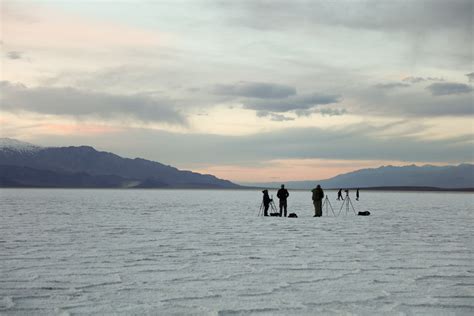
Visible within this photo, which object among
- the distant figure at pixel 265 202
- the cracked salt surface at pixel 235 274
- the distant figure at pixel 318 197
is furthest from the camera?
the distant figure at pixel 265 202

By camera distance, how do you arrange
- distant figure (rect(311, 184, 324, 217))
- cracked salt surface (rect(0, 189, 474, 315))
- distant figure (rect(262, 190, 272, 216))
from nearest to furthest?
cracked salt surface (rect(0, 189, 474, 315)), distant figure (rect(311, 184, 324, 217)), distant figure (rect(262, 190, 272, 216))

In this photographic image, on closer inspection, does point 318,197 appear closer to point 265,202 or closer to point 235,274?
point 265,202

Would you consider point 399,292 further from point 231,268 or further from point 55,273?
point 55,273

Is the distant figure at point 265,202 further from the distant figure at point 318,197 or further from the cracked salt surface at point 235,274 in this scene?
the cracked salt surface at point 235,274

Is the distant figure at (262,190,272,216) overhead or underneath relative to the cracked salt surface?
overhead

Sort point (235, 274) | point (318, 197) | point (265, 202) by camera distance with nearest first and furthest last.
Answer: point (235, 274) → point (318, 197) → point (265, 202)

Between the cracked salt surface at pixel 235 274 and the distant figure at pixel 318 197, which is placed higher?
the distant figure at pixel 318 197

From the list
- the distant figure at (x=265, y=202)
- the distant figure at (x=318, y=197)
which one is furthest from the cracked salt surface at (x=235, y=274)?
the distant figure at (x=265, y=202)

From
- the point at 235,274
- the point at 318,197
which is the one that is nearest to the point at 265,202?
the point at 318,197

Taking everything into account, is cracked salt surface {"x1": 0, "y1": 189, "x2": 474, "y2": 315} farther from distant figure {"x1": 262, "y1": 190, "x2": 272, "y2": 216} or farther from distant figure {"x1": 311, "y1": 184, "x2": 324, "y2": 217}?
distant figure {"x1": 262, "y1": 190, "x2": 272, "y2": 216}

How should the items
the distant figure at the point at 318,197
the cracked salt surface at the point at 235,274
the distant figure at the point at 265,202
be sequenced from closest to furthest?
the cracked salt surface at the point at 235,274 → the distant figure at the point at 318,197 → the distant figure at the point at 265,202

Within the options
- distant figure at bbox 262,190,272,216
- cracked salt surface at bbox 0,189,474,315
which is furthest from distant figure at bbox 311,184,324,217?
cracked salt surface at bbox 0,189,474,315

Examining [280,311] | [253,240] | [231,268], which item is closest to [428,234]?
[253,240]

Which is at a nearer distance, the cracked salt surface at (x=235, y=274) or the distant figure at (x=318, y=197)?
the cracked salt surface at (x=235, y=274)
